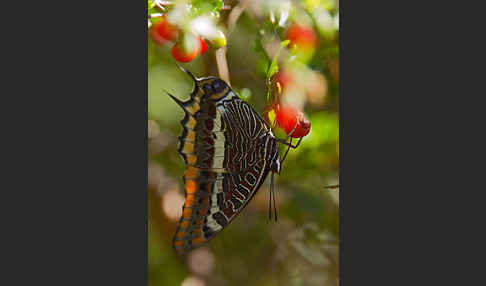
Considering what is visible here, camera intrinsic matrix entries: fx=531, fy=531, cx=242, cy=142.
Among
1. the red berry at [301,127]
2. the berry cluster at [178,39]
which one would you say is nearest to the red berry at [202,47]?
the berry cluster at [178,39]

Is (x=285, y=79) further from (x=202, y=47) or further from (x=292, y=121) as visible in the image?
(x=202, y=47)

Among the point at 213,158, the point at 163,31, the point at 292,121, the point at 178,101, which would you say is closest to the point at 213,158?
the point at 213,158

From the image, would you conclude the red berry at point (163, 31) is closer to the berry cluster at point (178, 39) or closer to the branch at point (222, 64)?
the berry cluster at point (178, 39)

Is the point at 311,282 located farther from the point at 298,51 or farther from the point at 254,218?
the point at 298,51

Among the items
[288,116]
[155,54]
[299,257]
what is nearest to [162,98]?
[155,54]

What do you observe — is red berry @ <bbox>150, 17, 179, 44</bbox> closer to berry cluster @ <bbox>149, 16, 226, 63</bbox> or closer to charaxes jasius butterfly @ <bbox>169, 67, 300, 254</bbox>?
berry cluster @ <bbox>149, 16, 226, 63</bbox>

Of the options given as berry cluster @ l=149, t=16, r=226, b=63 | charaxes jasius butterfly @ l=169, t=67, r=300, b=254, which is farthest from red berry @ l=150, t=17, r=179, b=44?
charaxes jasius butterfly @ l=169, t=67, r=300, b=254
